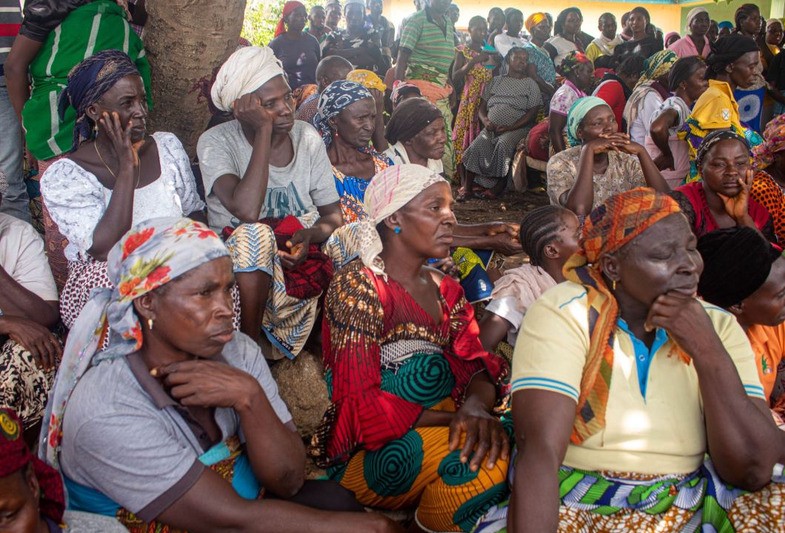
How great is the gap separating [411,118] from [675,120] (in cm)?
250

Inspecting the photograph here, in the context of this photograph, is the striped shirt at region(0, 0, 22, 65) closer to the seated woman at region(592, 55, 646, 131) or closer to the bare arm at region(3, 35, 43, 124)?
the bare arm at region(3, 35, 43, 124)

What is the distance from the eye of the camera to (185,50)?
4.23 meters

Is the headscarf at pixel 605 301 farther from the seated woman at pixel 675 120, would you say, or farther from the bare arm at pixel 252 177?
the seated woman at pixel 675 120

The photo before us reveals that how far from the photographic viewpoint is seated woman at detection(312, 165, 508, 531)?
2678mm

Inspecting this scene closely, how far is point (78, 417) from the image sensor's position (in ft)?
6.66

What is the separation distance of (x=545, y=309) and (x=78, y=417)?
1.41 meters

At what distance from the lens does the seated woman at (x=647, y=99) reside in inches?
261

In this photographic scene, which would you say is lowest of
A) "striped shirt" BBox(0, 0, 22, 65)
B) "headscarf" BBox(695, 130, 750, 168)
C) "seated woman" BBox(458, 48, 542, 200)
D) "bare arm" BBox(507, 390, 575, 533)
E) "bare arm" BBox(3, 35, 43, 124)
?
"seated woman" BBox(458, 48, 542, 200)

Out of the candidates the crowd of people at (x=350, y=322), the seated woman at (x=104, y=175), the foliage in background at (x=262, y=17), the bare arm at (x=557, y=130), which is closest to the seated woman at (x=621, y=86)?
the bare arm at (x=557, y=130)

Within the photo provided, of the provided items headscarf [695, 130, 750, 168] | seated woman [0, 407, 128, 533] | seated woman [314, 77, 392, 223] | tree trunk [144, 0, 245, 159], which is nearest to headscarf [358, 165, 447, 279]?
seated woman [314, 77, 392, 223]

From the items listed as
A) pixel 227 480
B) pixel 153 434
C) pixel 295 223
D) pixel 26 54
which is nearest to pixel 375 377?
pixel 227 480

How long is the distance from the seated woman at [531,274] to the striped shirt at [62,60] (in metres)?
2.41

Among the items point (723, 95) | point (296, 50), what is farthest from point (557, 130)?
point (296, 50)

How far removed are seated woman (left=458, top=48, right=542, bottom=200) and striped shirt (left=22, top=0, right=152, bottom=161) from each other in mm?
5629
